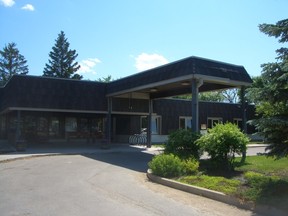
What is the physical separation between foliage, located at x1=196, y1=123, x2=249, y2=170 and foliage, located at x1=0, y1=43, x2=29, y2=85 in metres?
76.6

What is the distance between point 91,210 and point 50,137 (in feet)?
81.9

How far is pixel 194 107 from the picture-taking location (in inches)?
639

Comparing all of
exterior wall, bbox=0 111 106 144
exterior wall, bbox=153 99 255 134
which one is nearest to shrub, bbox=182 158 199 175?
exterior wall, bbox=0 111 106 144

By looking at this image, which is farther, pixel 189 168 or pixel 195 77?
pixel 195 77

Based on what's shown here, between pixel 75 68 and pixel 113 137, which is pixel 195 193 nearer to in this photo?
pixel 113 137

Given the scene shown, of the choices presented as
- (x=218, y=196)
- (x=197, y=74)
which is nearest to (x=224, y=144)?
(x=218, y=196)

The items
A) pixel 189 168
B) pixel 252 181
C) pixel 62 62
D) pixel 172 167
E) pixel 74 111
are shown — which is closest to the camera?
pixel 252 181

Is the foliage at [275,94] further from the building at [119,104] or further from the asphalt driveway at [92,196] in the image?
the building at [119,104]

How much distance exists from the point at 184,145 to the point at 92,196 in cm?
587

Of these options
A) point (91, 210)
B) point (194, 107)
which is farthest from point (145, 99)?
point (91, 210)

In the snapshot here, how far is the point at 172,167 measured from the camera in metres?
12.2

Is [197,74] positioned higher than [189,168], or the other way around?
[197,74]

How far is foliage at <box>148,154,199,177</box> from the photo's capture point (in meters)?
12.2

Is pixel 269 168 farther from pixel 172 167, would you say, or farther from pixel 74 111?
pixel 74 111
